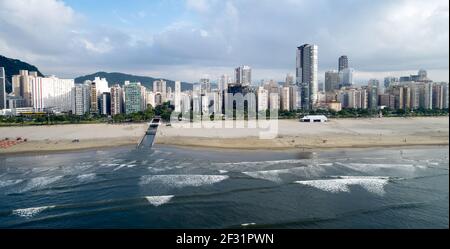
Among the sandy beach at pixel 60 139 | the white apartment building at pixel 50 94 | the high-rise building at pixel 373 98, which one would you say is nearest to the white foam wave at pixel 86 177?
the sandy beach at pixel 60 139

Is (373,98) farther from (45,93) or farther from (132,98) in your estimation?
(45,93)

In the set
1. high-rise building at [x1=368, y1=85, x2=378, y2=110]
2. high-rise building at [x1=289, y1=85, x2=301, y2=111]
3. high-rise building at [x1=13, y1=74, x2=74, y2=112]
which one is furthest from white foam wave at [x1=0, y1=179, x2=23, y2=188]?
high-rise building at [x1=368, y1=85, x2=378, y2=110]

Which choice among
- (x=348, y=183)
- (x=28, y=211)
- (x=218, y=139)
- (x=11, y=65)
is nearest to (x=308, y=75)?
(x=218, y=139)

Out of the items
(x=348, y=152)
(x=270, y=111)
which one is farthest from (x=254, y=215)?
(x=270, y=111)

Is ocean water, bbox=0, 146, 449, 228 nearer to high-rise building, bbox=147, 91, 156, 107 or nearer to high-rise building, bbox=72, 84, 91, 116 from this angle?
high-rise building, bbox=72, 84, 91, 116
